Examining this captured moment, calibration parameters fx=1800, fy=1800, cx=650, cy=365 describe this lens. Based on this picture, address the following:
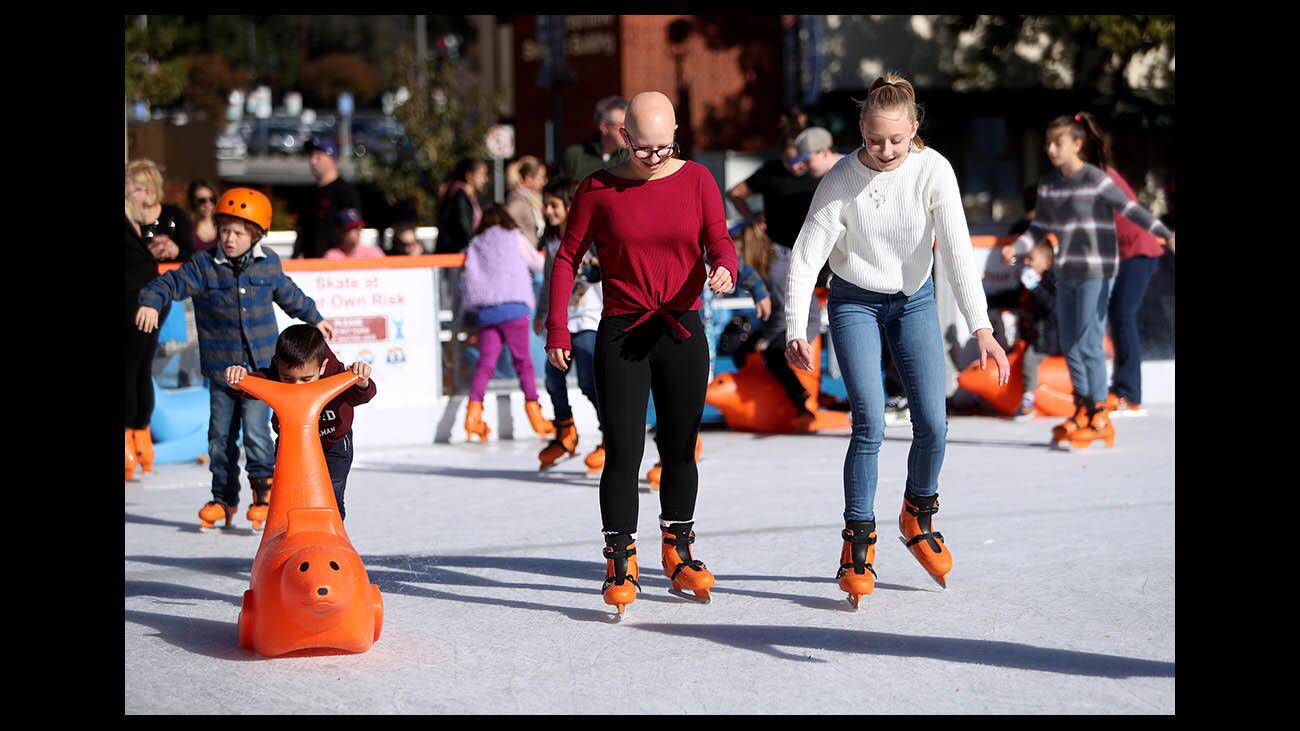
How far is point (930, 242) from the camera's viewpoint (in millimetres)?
6051

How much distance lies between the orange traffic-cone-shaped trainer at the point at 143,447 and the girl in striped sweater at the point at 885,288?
474 centimetres

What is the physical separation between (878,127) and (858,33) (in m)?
18.9

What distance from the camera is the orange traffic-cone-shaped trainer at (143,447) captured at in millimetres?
9586

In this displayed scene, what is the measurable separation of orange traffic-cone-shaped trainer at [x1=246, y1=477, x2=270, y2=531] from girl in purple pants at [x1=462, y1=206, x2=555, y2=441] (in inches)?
109

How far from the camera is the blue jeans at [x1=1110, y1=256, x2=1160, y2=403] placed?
10.6 metres

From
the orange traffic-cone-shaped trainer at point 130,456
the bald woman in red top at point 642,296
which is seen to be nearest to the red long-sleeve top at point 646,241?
the bald woman in red top at point 642,296

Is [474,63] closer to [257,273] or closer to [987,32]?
[987,32]

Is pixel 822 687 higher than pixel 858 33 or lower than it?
lower

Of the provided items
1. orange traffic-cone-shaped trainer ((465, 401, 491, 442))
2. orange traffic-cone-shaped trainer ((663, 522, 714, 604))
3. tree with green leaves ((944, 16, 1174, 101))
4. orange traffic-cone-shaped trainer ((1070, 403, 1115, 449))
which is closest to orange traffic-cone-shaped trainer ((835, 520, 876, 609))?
orange traffic-cone-shaped trainer ((663, 522, 714, 604))

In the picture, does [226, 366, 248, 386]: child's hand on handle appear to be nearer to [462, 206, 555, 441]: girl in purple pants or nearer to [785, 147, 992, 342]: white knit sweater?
[785, 147, 992, 342]: white knit sweater

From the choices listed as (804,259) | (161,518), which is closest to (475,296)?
(161,518)

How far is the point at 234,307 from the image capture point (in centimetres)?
775

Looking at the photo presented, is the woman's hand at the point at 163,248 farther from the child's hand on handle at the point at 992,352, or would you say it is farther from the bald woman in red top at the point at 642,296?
the child's hand on handle at the point at 992,352

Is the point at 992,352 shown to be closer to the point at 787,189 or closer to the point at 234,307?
the point at 234,307
